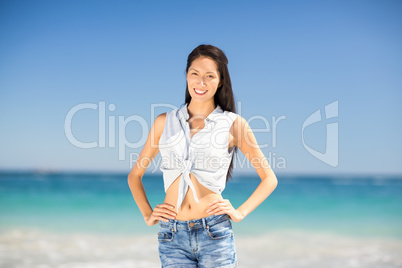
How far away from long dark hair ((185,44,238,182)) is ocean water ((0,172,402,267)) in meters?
3.85

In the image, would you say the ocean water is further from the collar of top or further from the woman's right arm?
the collar of top

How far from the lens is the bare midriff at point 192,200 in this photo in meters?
2.11

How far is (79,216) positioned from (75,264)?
472cm

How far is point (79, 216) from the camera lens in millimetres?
10469

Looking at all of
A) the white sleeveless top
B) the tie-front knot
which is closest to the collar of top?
the white sleeveless top

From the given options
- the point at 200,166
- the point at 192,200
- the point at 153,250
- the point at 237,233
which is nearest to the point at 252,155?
the point at 200,166

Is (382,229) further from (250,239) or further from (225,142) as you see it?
(225,142)

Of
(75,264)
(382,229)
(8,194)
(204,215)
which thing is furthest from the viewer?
(8,194)

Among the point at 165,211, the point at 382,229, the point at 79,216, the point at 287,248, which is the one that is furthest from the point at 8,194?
the point at 165,211

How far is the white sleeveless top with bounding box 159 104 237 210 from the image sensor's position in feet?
7.11

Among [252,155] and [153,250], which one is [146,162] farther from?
[153,250]

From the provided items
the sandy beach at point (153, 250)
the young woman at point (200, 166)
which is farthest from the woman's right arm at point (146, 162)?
the sandy beach at point (153, 250)

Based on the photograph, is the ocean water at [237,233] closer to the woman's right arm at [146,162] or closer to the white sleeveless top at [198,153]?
the woman's right arm at [146,162]

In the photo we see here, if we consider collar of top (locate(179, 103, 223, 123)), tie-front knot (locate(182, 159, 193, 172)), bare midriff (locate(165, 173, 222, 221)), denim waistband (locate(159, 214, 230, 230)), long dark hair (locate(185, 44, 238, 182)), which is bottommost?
denim waistband (locate(159, 214, 230, 230))
